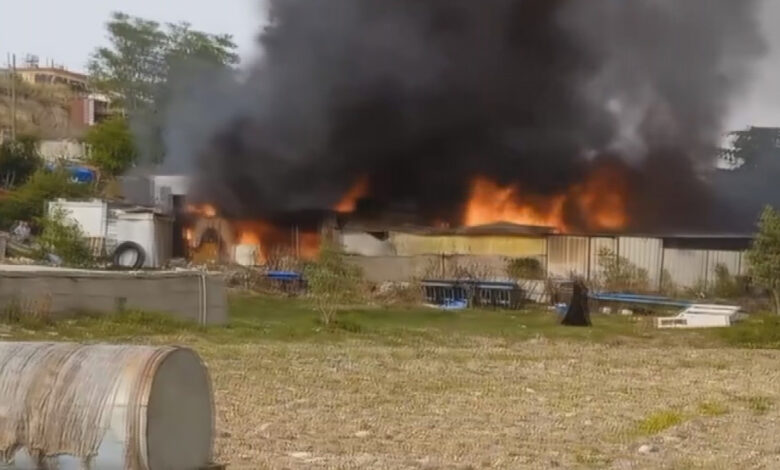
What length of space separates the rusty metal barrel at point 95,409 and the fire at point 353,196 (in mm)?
35751

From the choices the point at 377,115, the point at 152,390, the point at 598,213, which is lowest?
the point at 152,390

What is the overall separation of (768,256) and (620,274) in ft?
16.1

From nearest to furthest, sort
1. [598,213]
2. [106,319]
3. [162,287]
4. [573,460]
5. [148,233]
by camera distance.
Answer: [573,460], [106,319], [162,287], [148,233], [598,213]

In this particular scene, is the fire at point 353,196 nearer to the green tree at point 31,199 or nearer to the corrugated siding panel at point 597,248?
the green tree at point 31,199

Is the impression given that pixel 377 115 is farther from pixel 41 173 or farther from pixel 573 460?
pixel 573 460

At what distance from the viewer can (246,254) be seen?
129 feet

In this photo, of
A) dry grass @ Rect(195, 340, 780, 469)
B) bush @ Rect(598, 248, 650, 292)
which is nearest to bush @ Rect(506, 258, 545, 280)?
bush @ Rect(598, 248, 650, 292)

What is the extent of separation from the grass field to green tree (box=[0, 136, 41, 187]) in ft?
108

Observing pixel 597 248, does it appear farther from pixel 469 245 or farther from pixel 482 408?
pixel 482 408

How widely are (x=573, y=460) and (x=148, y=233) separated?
29.5 metres

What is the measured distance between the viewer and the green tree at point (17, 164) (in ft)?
173

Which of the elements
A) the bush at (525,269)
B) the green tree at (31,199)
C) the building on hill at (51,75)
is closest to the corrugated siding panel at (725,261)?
the bush at (525,269)

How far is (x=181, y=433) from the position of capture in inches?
276


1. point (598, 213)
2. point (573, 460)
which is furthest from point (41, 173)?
point (573, 460)
